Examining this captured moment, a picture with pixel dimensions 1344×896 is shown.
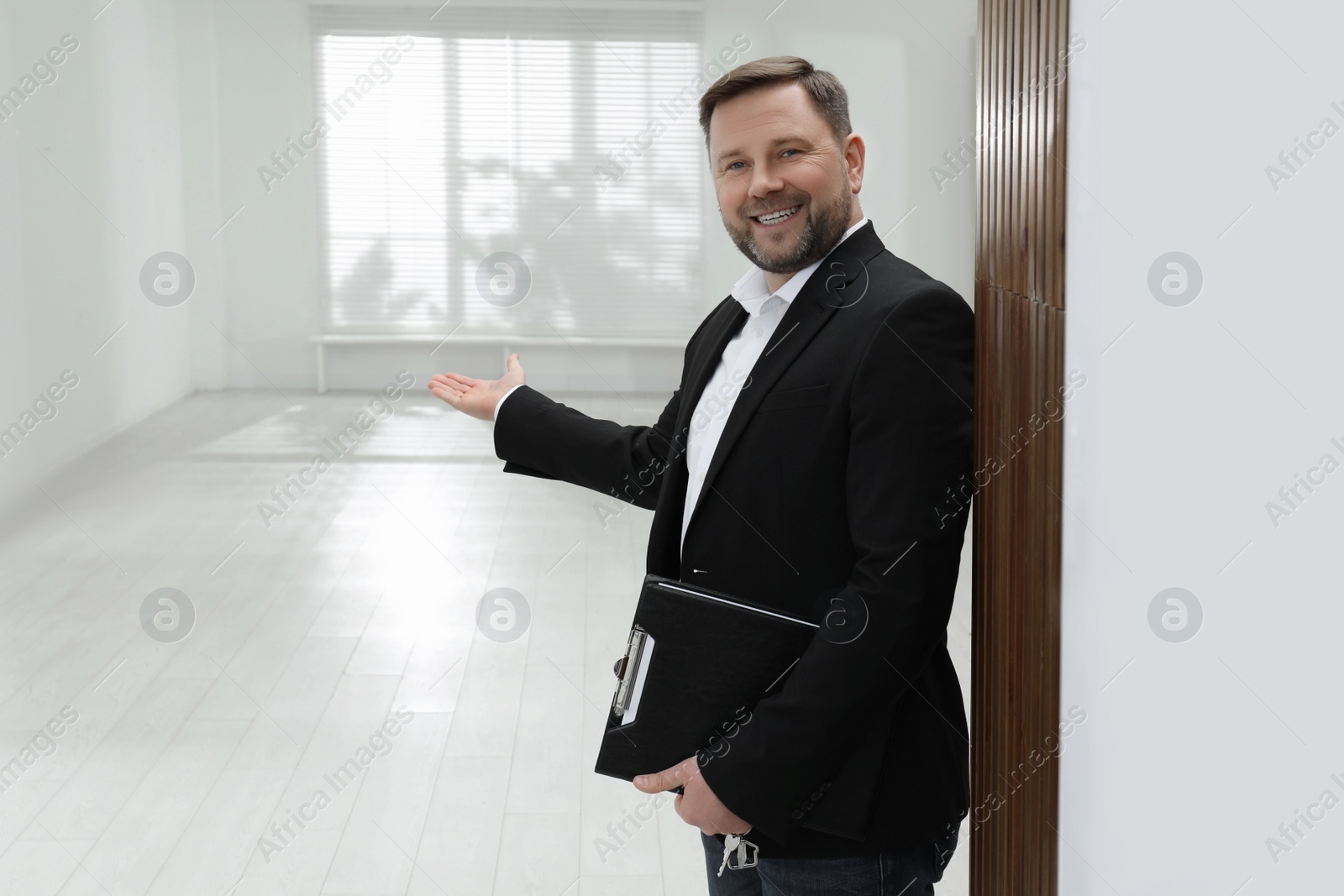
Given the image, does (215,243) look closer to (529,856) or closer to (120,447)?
(120,447)

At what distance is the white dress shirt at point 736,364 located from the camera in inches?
49.4

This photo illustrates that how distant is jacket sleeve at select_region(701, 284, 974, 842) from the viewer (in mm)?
1062

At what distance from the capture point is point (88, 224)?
234 inches

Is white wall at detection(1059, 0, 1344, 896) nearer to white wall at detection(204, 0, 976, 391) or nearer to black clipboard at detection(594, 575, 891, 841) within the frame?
black clipboard at detection(594, 575, 891, 841)

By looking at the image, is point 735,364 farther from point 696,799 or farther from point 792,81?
point 696,799

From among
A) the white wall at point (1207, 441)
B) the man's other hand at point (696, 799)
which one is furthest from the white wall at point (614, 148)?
the white wall at point (1207, 441)

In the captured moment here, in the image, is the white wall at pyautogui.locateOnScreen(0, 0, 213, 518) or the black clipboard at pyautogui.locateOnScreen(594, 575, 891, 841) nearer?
the black clipboard at pyautogui.locateOnScreen(594, 575, 891, 841)

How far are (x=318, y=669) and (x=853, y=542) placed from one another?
312cm

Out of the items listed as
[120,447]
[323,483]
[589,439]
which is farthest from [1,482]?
[589,439]

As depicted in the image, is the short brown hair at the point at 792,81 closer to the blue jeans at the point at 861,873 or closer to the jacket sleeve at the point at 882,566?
the jacket sleeve at the point at 882,566

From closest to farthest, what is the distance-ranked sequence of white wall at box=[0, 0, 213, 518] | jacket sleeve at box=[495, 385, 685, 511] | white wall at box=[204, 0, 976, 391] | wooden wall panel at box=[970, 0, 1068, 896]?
1. wooden wall panel at box=[970, 0, 1068, 896]
2. jacket sleeve at box=[495, 385, 685, 511]
3. white wall at box=[0, 0, 213, 518]
4. white wall at box=[204, 0, 976, 391]

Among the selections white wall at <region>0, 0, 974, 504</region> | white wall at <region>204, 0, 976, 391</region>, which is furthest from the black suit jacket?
white wall at <region>0, 0, 974, 504</region>

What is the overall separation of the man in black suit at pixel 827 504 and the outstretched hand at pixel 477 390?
1.42ft

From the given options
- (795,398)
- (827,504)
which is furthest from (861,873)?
(795,398)
